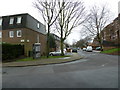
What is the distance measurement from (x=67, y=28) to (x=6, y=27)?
1364 cm

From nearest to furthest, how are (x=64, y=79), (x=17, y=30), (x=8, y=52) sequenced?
(x=64, y=79), (x=8, y=52), (x=17, y=30)

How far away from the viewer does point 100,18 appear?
38062mm

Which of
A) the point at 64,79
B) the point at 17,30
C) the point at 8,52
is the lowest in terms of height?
the point at 64,79

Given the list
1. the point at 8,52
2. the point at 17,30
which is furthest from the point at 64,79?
the point at 17,30

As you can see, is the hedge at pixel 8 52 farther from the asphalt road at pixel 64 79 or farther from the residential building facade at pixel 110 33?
the residential building facade at pixel 110 33

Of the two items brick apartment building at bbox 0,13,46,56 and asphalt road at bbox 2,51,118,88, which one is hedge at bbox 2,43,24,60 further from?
asphalt road at bbox 2,51,118,88

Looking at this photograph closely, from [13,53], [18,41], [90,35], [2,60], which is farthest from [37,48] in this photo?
[90,35]

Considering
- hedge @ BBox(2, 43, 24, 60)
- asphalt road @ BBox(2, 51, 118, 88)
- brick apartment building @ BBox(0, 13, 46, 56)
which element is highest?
brick apartment building @ BBox(0, 13, 46, 56)

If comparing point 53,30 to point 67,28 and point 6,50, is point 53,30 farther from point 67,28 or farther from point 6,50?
point 6,50

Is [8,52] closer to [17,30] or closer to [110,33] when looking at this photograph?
[17,30]

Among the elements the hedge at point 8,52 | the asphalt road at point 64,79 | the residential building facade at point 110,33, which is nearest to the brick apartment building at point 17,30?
the hedge at point 8,52

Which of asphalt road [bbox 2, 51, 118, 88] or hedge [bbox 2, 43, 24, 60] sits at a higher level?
hedge [bbox 2, 43, 24, 60]

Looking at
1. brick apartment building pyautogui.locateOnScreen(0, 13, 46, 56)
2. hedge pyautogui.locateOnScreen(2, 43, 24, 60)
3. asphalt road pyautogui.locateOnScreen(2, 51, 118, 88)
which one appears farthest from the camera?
brick apartment building pyautogui.locateOnScreen(0, 13, 46, 56)

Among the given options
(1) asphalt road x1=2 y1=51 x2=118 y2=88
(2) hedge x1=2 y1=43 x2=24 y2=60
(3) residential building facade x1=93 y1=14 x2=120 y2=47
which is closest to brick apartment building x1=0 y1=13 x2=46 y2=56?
(2) hedge x1=2 y1=43 x2=24 y2=60
